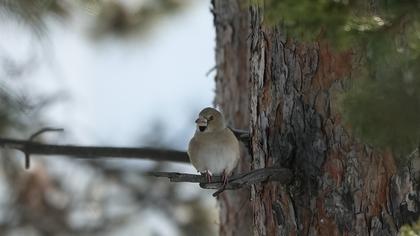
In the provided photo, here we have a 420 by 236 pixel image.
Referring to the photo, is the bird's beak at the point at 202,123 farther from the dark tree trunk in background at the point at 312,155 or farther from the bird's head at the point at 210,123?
the dark tree trunk in background at the point at 312,155

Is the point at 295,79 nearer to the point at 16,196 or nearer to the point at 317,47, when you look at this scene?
the point at 317,47

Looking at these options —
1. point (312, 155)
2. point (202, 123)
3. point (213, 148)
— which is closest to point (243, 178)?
point (312, 155)

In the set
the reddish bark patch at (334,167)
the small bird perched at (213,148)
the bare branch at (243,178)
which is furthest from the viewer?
the small bird perched at (213,148)

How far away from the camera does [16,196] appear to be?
853 centimetres

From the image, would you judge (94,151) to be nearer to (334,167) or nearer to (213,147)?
(213,147)

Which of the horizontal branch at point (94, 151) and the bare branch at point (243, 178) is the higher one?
the bare branch at point (243, 178)

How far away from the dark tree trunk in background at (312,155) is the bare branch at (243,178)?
0.08m

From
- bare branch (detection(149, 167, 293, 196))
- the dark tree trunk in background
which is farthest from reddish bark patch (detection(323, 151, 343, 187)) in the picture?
bare branch (detection(149, 167, 293, 196))

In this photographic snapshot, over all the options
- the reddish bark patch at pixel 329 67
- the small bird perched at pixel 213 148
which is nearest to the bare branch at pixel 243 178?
the reddish bark patch at pixel 329 67

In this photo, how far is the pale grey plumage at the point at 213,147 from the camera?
15.6 ft

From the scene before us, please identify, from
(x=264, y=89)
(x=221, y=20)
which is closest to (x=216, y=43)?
Answer: (x=221, y=20)

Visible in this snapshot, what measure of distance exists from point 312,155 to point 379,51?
1317 millimetres

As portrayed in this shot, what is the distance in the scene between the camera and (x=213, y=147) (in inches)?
189

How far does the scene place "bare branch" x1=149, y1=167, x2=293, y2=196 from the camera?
3.65m
